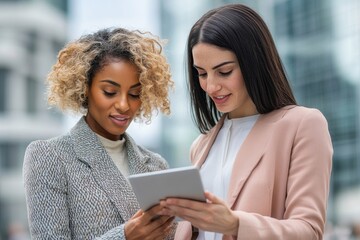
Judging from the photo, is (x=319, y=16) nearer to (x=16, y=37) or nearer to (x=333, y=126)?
(x=333, y=126)

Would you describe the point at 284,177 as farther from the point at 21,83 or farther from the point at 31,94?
the point at 31,94

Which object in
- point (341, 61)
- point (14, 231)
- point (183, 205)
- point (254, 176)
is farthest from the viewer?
point (341, 61)

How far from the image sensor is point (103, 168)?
323 cm

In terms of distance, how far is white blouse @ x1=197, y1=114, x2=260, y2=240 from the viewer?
9.82 ft

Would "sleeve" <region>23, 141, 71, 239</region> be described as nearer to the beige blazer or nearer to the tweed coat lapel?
the tweed coat lapel

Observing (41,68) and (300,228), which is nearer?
(300,228)

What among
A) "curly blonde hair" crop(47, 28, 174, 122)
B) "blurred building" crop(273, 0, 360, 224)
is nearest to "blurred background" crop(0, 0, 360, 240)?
"blurred building" crop(273, 0, 360, 224)

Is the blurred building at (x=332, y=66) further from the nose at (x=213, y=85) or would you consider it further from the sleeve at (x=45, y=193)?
the sleeve at (x=45, y=193)

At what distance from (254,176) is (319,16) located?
1790 centimetres

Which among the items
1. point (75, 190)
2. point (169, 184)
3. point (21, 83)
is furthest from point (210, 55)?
point (21, 83)

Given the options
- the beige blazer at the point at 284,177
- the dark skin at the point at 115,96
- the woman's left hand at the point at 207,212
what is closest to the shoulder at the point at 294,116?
the beige blazer at the point at 284,177

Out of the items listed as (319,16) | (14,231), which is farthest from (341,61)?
(14,231)

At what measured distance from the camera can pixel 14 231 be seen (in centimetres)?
1580

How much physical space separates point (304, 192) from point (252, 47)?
A: 0.63 metres
